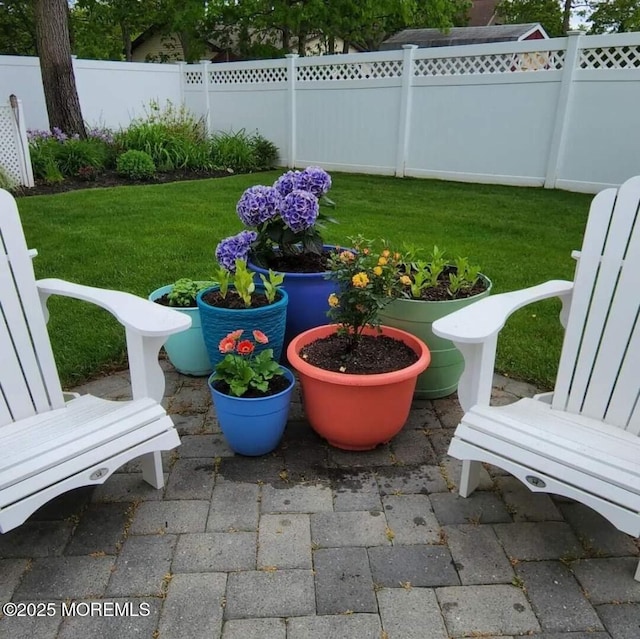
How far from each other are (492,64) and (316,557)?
23.9 ft

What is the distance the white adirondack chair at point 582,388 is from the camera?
1.56 metres

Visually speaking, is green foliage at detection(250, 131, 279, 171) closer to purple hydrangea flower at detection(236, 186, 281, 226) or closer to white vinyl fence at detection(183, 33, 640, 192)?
white vinyl fence at detection(183, 33, 640, 192)

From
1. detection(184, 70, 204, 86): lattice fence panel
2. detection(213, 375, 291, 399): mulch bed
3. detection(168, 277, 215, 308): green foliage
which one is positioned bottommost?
detection(213, 375, 291, 399): mulch bed

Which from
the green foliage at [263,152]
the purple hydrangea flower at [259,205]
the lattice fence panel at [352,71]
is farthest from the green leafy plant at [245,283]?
the green foliage at [263,152]

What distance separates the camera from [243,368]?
206 centimetres

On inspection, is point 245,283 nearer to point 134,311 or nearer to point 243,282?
point 243,282

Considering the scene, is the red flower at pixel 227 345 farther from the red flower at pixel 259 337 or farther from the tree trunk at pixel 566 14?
the tree trunk at pixel 566 14

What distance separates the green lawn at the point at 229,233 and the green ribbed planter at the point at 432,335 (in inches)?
17.7

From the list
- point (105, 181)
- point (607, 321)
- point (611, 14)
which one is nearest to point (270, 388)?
point (607, 321)

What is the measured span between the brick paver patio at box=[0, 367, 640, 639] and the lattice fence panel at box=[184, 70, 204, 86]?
32.0 ft

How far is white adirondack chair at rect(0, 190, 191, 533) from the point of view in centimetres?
152

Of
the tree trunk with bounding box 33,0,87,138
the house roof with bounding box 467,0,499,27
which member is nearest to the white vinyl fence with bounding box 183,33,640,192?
the tree trunk with bounding box 33,0,87,138

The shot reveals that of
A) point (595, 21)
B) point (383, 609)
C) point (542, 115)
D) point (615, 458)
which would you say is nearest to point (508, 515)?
point (615, 458)

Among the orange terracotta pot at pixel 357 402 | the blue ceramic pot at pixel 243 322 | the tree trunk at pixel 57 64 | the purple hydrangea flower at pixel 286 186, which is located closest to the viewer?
the orange terracotta pot at pixel 357 402
